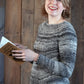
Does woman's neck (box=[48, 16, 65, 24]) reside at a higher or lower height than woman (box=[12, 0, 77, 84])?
higher

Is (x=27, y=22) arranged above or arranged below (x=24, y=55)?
above

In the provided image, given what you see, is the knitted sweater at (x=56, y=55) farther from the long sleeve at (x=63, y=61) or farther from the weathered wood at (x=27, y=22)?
the weathered wood at (x=27, y=22)

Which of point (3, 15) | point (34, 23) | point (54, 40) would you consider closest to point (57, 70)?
point (54, 40)

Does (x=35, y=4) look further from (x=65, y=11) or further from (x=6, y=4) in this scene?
(x=65, y=11)

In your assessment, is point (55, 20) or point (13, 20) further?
point (13, 20)

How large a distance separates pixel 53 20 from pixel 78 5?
3.32 ft

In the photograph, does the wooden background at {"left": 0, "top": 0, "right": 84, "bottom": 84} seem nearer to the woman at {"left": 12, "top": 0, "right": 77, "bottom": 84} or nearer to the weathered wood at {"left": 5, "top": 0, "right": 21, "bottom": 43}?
the weathered wood at {"left": 5, "top": 0, "right": 21, "bottom": 43}

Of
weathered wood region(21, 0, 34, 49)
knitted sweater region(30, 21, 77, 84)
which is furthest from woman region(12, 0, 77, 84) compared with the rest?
weathered wood region(21, 0, 34, 49)

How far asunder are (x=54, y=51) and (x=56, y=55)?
29 mm

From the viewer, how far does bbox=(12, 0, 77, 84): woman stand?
106cm

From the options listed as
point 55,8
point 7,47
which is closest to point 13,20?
point 55,8

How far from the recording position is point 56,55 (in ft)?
3.68

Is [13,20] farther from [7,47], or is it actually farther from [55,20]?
[7,47]

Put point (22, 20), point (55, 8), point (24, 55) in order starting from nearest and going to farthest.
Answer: point (24, 55)
point (55, 8)
point (22, 20)
